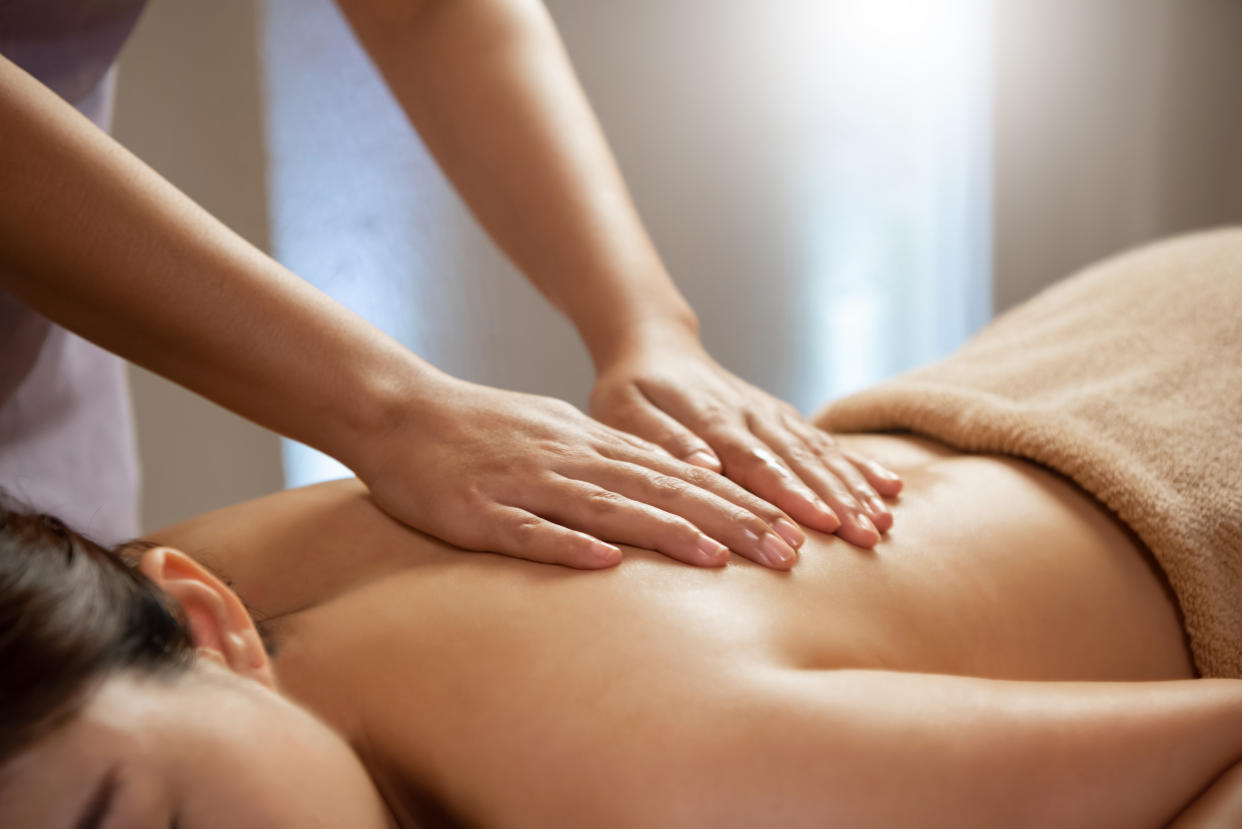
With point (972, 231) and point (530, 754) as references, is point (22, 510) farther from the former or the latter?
point (972, 231)

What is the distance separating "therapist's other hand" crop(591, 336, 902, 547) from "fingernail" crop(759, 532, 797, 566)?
0.06m

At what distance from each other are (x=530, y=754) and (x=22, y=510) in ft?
1.13

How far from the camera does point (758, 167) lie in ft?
6.31

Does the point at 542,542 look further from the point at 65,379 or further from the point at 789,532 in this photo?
the point at 65,379

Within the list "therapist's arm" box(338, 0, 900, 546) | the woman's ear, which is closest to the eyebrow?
the woman's ear

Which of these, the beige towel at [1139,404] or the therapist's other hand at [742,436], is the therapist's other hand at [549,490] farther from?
the beige towel at [1139,404]

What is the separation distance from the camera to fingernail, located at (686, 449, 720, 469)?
0.81m

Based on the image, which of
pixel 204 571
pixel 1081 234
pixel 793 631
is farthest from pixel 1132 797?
pixel 1081 234

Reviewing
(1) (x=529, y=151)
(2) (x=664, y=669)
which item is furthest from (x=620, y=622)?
(1) (x=529, y=151)

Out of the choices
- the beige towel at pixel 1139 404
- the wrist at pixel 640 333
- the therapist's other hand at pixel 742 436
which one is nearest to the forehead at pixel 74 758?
the therapist's other hand at pixel 742 436

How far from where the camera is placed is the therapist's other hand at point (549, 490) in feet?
2.27

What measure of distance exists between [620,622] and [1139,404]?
23.4 inches

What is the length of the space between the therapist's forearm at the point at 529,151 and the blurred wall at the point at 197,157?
1.35 ft

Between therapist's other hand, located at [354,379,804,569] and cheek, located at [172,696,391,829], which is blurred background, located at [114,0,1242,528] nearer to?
therapist's other hand, located at [354,379,804,569]
